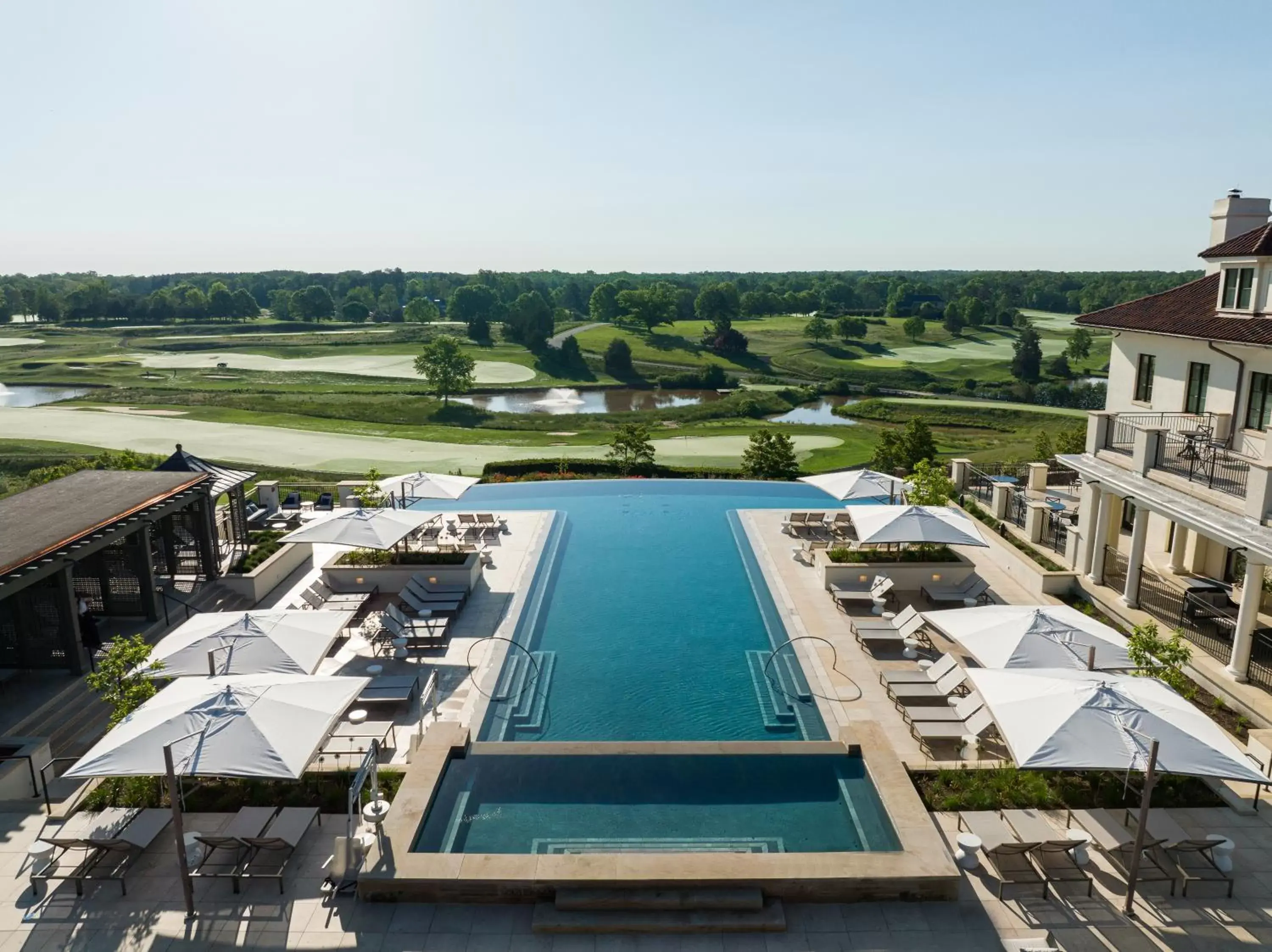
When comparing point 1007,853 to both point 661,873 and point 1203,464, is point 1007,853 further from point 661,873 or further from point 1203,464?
point 1203,464

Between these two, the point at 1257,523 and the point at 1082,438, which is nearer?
the point at 1257,523

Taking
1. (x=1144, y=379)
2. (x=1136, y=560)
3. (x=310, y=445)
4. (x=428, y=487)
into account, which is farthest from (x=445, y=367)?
(x=1136, y=560)

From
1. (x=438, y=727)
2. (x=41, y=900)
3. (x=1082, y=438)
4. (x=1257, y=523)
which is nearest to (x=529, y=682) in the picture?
(x=438, y=727)

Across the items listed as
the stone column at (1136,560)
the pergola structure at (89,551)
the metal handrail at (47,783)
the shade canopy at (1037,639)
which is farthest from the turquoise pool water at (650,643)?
the pergola structure at (89,551)

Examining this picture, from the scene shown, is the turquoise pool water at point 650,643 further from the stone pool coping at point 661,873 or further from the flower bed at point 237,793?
the stone pool coping at point 661,873

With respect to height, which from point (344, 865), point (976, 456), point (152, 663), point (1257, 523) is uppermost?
point (1257, 523)

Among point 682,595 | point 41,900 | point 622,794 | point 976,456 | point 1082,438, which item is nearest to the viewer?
point 41,900

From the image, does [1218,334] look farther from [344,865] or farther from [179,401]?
[179,401]
